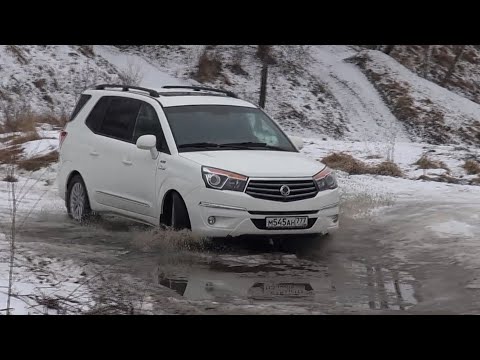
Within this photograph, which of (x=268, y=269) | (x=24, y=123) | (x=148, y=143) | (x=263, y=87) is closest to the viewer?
(x=268, y=269)

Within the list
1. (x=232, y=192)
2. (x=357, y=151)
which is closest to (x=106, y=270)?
(x=232, y=192)

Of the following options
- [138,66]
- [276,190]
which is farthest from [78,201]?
[138,66]

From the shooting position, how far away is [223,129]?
9.79 meters

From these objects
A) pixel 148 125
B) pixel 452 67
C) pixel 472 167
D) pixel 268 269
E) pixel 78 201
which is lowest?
pixel 452 67

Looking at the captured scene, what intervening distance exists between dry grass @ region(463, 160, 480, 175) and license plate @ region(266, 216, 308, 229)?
23.7ft

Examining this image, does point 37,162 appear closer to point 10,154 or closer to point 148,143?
point 10,154

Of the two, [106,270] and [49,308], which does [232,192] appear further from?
[49,308]

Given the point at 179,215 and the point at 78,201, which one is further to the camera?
the point at 78,201

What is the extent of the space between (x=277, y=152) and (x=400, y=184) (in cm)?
469

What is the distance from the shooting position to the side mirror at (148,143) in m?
9.28

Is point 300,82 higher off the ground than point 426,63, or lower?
lower

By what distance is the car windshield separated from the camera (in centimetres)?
948

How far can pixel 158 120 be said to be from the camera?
974cm

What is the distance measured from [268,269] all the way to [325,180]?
4.63ft
